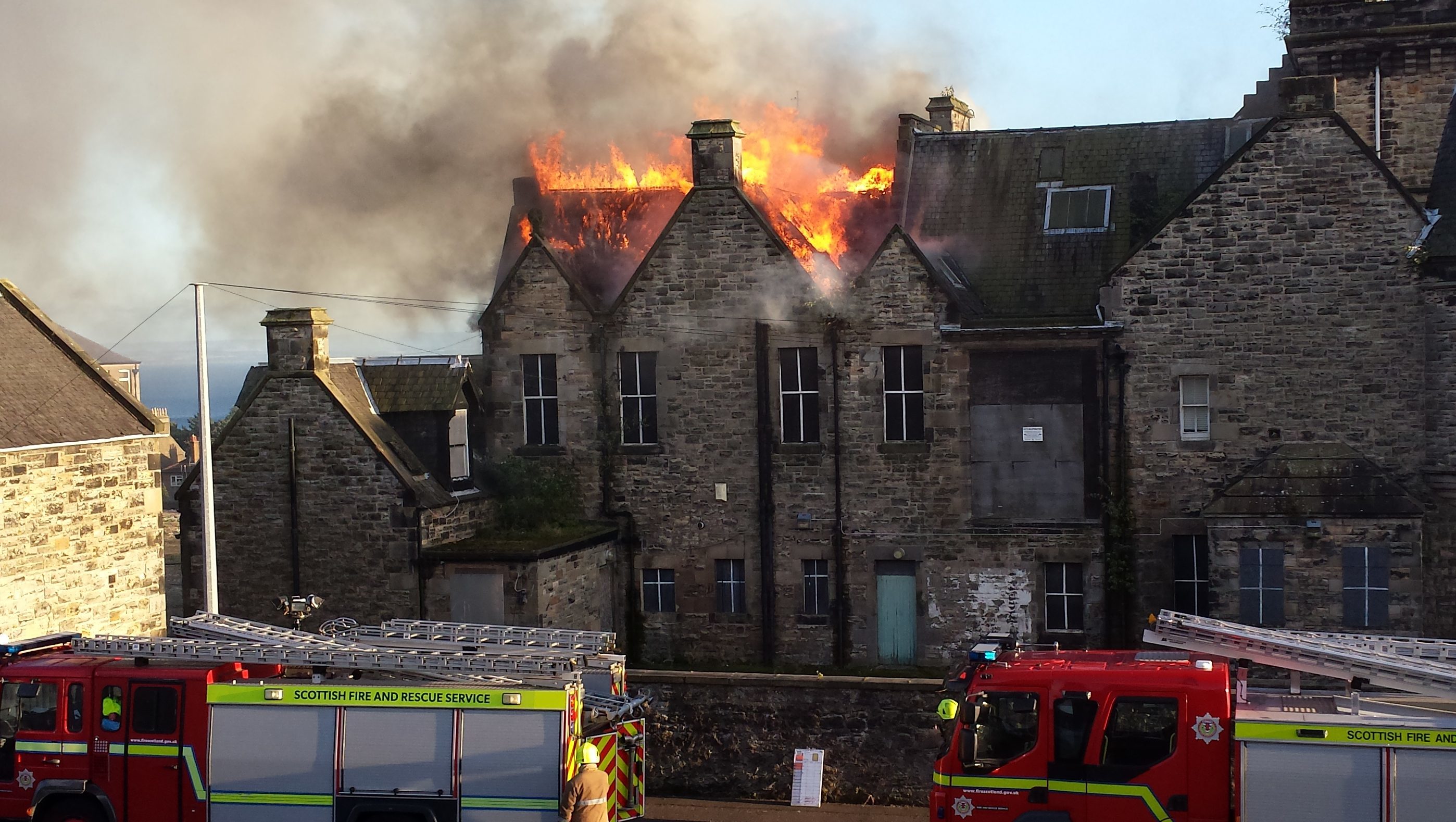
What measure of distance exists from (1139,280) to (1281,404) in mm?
3388

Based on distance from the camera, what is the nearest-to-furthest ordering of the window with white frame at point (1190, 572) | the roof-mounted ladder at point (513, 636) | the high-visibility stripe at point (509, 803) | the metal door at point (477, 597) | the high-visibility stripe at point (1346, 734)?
the high-visibility stripe at point (1346, 734) → the high-visibility stripe at point (509, 803) → the roof-mounted ladder at point (513, 636) → the metal door at point (477, 597) → the window with white frame at point (1190, 572)

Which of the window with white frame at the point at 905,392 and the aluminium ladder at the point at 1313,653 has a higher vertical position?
the window with white frame at the point at 905,392

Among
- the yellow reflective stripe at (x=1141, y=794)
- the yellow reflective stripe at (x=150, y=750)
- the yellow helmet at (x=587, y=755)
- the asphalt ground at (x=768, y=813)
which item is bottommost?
the asphalt ground at (x=768, y=813)

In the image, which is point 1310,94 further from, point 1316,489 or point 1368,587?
point 1368,587

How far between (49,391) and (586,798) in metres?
14.0

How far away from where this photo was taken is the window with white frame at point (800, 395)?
94.8 ft

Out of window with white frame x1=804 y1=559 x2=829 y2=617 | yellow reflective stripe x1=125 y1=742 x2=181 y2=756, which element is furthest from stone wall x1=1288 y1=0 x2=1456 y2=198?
yellow reflective stripe x1=125 y1=742 x2=181 y2=756

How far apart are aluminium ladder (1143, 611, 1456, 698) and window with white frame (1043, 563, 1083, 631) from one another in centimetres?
1036

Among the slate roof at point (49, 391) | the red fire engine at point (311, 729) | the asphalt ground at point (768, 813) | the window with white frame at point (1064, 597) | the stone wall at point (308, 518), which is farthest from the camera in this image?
the window with white frame at point (1064, 597)

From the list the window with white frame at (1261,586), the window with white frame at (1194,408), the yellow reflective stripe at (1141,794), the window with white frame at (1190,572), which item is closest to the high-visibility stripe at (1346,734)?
A: the yellow reflective stripe at (1141,794)

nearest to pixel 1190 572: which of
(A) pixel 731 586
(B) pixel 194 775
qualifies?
(A) pixel 731 586

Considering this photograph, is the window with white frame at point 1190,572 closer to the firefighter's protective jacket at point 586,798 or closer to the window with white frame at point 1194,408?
the window with white frame at point 1194,408

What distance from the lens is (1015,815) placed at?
15.7 meters

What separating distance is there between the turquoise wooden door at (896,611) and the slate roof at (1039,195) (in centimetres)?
517
